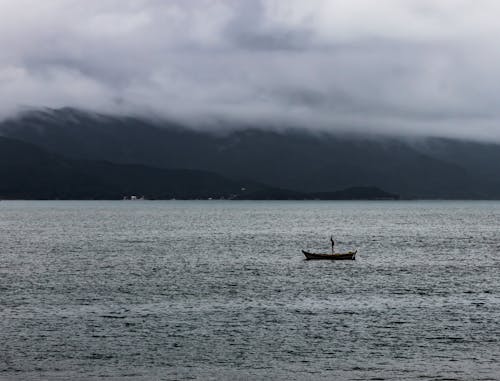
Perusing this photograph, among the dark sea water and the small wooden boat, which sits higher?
the small wooden boat

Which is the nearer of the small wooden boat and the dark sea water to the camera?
the dark sea water

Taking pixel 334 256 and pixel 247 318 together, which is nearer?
pixel 247 318

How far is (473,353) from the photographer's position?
61.5 meters

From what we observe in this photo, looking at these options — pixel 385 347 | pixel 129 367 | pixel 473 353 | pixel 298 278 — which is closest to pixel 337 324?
pixel 385 347

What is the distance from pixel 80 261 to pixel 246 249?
38.1 meters

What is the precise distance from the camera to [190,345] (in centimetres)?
6419

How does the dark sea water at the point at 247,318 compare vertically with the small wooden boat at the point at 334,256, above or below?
below

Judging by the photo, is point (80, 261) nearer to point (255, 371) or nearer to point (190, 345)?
point (190, 345)

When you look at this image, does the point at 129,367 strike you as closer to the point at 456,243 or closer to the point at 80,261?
the point at 80,261

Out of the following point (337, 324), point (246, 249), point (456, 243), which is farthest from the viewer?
point (456, 243)

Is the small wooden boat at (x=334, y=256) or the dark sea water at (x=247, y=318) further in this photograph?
the small wooden boat at (x=334, y=256)

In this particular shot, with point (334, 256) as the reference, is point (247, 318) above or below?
below

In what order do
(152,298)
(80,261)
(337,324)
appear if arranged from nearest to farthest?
(337,324)
(152,298)
(80,261)

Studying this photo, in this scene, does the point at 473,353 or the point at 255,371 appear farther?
the point at 473,353
